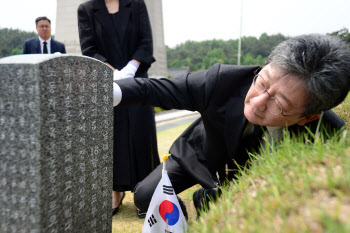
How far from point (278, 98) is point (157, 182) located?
128cm

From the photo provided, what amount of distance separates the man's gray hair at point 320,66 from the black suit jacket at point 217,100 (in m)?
0.42

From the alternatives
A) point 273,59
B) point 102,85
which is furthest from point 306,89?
point 102,85

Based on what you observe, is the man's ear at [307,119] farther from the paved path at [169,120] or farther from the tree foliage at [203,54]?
the tree foliage at [203,54]

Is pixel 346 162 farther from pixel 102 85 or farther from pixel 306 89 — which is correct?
pixel 102 85

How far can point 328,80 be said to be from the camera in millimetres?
1859

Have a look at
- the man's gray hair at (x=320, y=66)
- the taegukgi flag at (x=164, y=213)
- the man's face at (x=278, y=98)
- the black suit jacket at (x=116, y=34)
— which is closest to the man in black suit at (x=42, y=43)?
the black suit jacket at (x=116, y=34)

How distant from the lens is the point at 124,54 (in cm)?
352

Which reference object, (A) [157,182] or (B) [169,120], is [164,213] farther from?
(B) [169,120]

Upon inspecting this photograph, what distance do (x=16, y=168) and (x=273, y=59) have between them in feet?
5.12

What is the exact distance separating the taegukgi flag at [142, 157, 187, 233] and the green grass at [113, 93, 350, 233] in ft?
2.89

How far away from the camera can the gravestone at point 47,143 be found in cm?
162

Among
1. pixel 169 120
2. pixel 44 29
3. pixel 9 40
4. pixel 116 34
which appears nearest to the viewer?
pixel 116 34

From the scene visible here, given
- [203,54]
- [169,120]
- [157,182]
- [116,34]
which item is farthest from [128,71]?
[203,54]

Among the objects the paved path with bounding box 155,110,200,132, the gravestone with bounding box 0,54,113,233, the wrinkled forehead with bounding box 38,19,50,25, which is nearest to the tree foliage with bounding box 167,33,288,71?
the paved path with bounding box 155,110,200,132
